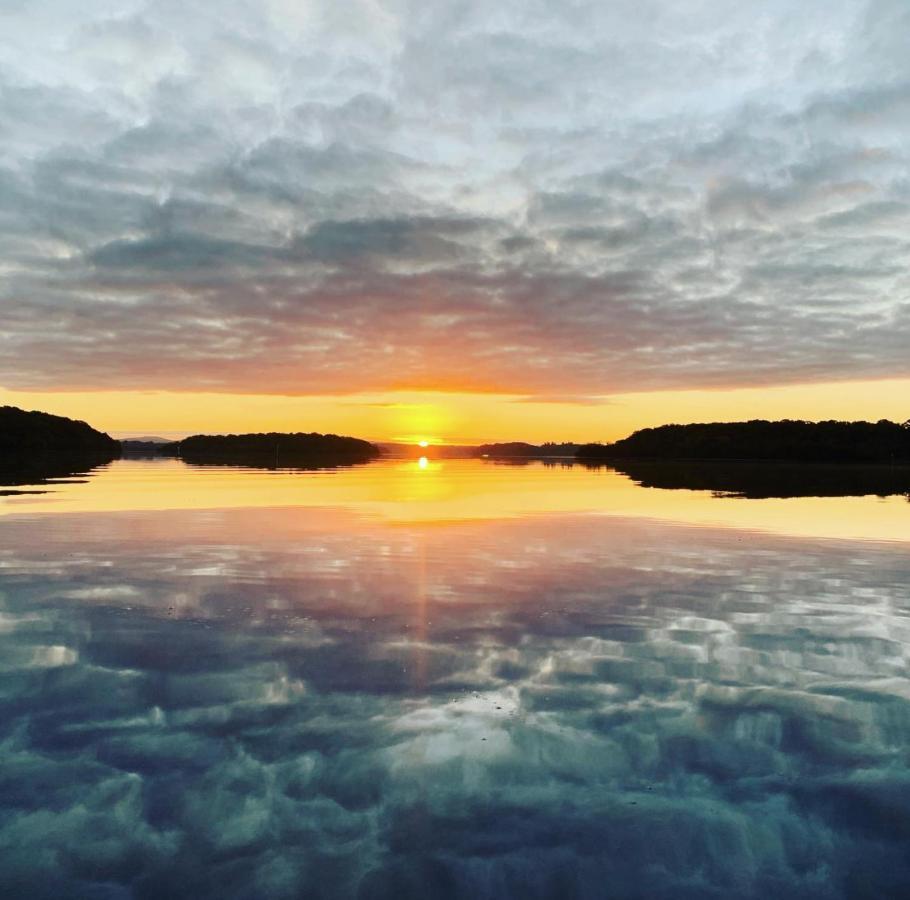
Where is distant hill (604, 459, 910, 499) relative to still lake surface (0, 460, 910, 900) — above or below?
above

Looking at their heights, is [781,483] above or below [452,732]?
above

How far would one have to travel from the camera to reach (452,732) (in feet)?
28.8

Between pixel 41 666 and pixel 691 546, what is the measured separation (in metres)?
19.5

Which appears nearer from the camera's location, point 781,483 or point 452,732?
point 452,732

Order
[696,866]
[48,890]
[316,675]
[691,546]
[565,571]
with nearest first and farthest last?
[48,890], [696,866], [316,675], [565,571], [691,546]

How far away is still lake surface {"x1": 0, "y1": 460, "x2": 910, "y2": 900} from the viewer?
629 centimetres

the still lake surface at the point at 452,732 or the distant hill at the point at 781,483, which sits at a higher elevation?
the distant hill at the point at 781,483

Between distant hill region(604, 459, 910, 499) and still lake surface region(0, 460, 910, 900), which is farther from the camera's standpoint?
distant hill region(604, 459, 910, 499)

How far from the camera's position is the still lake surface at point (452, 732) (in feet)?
20.6

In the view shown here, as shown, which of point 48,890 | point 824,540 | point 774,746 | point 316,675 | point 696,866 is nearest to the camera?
point 48,890

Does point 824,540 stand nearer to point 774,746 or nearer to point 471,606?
point 471,606

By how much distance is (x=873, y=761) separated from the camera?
809 cm

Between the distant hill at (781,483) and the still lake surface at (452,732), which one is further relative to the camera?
the distant hill at (781,483)

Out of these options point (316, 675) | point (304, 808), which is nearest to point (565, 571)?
point (316, 675)
